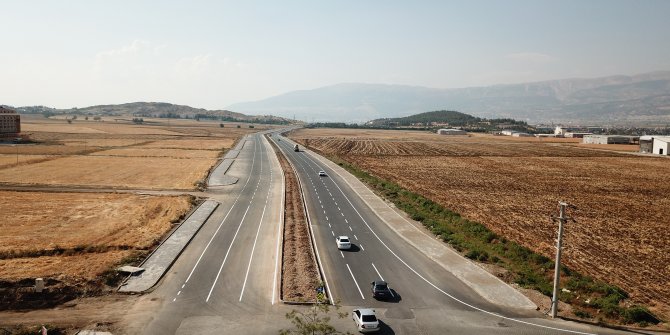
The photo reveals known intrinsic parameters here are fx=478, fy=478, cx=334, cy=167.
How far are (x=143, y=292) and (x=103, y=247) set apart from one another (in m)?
10.6

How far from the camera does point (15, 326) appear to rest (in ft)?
86.8

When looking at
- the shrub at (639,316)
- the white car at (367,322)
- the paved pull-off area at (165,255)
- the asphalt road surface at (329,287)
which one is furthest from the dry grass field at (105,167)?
the shrub at (639,316)

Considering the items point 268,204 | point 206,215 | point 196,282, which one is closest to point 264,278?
point 196,282

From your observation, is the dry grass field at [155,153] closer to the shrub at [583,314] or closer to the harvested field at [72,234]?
the harvested field at [72,234]

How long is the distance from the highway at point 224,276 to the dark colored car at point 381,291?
6412 mm

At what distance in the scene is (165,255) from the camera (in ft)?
127

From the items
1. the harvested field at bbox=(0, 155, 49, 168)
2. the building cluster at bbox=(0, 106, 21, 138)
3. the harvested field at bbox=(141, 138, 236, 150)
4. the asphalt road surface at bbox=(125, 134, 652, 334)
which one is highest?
the building cluster at bbox=(0, 106, 21, 138)

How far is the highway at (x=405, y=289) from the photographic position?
90.3ft

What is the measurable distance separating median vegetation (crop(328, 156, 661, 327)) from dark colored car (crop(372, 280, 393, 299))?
10102 millimetres

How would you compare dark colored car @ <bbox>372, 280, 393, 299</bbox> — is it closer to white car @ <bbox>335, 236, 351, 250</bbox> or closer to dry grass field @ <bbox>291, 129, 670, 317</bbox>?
white car @ <bbox>335, 236, 351, 250</bbox>

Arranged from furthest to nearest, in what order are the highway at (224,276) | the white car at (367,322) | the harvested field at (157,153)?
the harvested field at (157,153) < the highway at (224,276) < the white car at (367,322)

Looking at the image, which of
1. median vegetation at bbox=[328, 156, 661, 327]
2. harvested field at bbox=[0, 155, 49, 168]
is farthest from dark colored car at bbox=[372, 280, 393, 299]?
harvested field at bbox=[0, 155, 49, 168]

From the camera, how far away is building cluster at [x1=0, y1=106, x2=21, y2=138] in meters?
147

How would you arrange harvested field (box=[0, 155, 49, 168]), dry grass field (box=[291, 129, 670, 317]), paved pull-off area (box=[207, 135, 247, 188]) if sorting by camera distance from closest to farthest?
dry grass field (box=[291, 129, 670, 317]) < paved pull-off area (box=[207, 135, 247, 188]) < harvested field (box=[0, 155, 49, 168])
